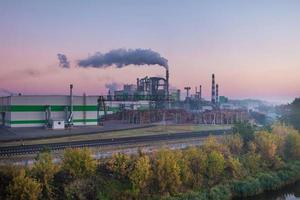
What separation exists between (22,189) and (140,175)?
1006cm

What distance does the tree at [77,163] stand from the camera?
96.8ft

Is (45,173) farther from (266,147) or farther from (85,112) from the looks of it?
(85,112)

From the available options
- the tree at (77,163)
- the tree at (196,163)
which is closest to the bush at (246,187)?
the tree at (196,163)

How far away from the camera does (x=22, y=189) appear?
25203 mm

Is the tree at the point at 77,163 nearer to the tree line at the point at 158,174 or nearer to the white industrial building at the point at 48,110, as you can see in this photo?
the tree line at the point at 158,174

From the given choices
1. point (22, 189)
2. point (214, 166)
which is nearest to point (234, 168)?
point (214, 166)

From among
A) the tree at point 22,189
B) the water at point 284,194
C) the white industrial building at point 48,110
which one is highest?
the white industrial building at point 48,110

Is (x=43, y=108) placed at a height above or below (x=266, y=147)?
above

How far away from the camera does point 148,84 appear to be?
103 m

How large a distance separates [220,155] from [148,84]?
215ft

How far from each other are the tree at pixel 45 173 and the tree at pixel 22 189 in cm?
148

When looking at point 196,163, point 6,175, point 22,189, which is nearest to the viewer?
point 22,189

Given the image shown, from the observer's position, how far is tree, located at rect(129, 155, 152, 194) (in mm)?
30812

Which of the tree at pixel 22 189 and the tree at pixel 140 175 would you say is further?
the tree at pixel 140 175
